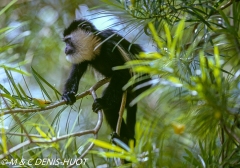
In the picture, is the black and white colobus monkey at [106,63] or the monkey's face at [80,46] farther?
the monkey's face at [80,46]

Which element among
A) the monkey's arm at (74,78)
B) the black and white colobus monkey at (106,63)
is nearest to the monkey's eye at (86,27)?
the black and white colobus monkey at (106,63)

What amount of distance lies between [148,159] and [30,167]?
1.46ft

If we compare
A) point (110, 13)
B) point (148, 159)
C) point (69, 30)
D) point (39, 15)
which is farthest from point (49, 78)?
point (148, 159)

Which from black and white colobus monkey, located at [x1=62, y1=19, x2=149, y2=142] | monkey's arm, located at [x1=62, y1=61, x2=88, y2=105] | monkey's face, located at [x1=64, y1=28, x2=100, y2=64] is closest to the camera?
black and white colobus monkey, located at [x1=62, y1=19, x2=149, y2=142]

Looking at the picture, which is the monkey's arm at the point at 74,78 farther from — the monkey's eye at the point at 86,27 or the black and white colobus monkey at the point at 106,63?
the monkey's eye at the point at 86,27

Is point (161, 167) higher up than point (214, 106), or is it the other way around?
point (214, 106)

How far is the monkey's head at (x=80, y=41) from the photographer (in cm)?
266

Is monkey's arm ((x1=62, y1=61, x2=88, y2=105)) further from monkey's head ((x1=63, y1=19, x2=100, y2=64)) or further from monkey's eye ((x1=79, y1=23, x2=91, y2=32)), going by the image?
monkey's eye ((x1=79, y1=23, x2=91, y2=32))

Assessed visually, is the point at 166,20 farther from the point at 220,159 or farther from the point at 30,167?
the point at 30,167

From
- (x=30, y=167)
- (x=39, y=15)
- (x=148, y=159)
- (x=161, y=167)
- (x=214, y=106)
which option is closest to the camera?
(x=214, y=106)

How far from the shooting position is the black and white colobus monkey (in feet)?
7.57

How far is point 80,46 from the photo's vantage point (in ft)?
8.95

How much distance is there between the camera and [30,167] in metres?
1.35

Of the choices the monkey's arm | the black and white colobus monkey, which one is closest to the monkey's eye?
the black and white colobus monkey
